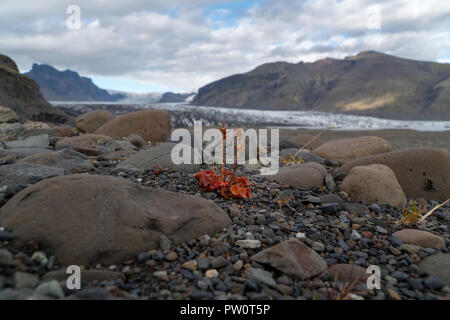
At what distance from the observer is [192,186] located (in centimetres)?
414

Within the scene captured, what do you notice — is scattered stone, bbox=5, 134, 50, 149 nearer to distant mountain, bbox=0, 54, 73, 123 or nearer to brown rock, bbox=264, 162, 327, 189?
brown rock, bbox=264, 162, 327, 189

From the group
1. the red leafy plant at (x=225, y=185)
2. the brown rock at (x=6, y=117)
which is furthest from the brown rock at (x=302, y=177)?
the brown rock at (x=6, y=117)

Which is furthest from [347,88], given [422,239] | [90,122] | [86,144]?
[422,239]

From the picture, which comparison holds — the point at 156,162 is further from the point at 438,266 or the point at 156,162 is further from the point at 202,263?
the point at 438,266

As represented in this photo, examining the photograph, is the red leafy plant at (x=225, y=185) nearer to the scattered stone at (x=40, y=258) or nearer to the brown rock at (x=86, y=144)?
the scattered stone at (x=40, y=258)

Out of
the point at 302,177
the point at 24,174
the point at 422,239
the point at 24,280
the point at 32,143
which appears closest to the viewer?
the point at 24,280

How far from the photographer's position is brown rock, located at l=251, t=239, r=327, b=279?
90.0 inches

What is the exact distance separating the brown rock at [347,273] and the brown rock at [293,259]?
80 mm

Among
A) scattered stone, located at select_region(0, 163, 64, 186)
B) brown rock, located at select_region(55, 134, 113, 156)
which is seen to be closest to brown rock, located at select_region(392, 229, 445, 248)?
scattered stone, located at select_region(0, 163, 64, 186)

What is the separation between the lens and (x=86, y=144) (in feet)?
22.1

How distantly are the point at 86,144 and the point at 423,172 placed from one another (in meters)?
7.35

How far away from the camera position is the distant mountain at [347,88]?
239 ft

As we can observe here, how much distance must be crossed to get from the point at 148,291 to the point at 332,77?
130 meters

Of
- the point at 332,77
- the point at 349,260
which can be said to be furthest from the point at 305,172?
the point at 332,77
